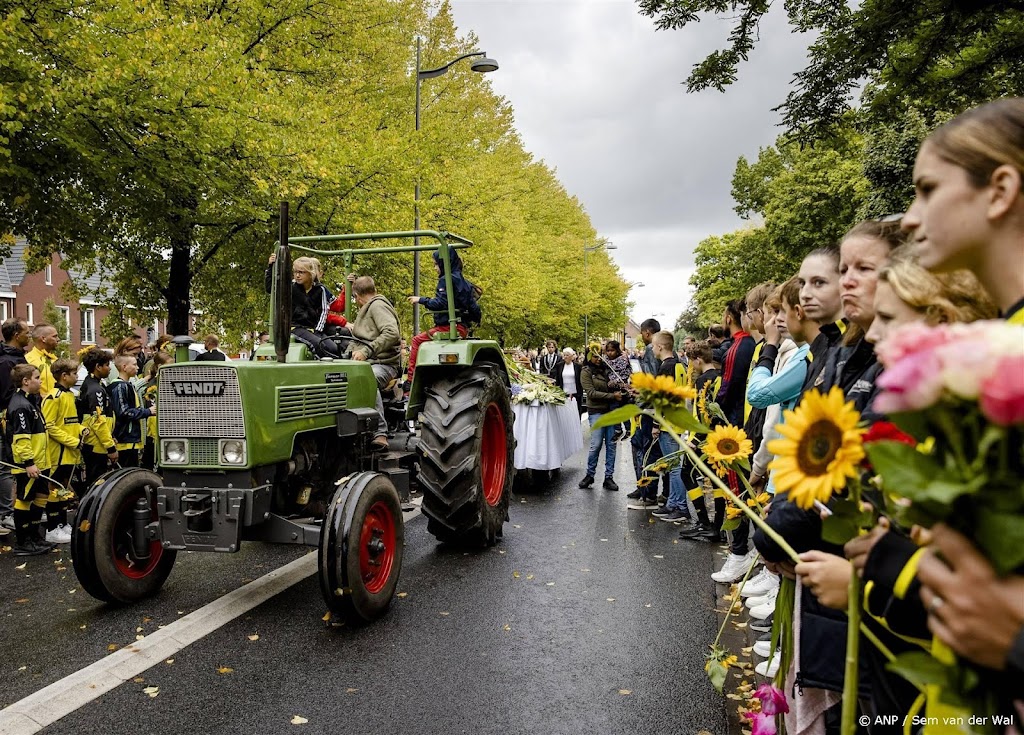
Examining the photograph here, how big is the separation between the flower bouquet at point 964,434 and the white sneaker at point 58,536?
23.7 ft

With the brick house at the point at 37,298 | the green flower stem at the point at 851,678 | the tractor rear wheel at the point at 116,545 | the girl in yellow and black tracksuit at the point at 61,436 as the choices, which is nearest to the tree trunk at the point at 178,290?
the girl in yellow and black tracksuit at the point at 61,436

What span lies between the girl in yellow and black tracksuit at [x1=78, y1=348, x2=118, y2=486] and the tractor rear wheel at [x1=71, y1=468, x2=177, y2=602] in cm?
271

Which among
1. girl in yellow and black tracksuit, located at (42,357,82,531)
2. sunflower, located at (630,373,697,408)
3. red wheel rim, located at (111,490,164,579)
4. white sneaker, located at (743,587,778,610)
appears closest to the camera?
sunflower, located at (630,373,697,408)

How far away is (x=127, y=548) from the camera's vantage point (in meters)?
4.72

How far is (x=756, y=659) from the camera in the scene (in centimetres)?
401

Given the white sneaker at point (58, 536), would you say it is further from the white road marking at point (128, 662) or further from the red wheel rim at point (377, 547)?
the red wheel rim at point (377, 547)

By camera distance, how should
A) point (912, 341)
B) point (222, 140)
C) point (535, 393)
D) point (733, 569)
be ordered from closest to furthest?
point (912, 341)
point (733, 569)
point (535, 393)
point (222, 140)

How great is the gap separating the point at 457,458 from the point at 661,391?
400cm

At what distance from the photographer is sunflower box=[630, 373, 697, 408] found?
1710 mm

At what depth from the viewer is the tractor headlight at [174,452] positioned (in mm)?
4531

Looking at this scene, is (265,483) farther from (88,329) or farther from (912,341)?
(88,329)

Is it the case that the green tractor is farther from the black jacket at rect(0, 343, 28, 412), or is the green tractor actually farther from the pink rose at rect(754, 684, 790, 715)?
the black jacket at rect(0, 343, 28, 412)

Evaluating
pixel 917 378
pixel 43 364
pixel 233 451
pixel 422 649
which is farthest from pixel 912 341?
pixel 43 364

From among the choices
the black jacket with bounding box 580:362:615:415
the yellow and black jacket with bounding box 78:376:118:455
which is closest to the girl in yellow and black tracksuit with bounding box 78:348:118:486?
the yellow and black jacket with bounding box 78:376:118:455
